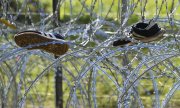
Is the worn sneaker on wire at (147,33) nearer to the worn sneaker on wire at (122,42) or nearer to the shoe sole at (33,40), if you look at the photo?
the worn sneaker on wire at (122,42)

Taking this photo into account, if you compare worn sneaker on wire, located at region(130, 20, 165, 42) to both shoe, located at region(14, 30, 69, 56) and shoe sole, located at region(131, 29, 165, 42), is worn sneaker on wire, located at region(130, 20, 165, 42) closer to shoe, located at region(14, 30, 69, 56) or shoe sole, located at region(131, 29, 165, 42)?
shoe sole, located at region(131, 29, 165, 42)

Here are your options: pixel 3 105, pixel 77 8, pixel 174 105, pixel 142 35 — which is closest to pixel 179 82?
pixel 142 35

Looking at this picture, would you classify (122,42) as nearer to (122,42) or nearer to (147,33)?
(122,42)

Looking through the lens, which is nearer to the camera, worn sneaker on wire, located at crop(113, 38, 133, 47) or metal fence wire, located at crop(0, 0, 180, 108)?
metal fence wire, located at crop(0, 0, 180, 108)

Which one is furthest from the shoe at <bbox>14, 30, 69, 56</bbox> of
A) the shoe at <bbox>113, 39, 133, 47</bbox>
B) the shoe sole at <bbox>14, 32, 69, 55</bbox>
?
the shoe at <bbox>113, 39, 133, 47</bbox>

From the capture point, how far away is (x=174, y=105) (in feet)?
13.7

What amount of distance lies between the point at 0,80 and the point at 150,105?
2.10 metres

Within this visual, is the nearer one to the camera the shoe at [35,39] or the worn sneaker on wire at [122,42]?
the shoe at [35,39]

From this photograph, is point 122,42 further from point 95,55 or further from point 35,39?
point 35,39

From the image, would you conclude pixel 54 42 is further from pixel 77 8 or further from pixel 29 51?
pixel 77 8

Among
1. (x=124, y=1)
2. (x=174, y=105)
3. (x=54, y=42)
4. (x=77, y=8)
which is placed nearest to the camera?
(x=54, y=42)

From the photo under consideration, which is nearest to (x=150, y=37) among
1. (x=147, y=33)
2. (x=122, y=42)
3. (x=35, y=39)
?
(x=147, y=33)

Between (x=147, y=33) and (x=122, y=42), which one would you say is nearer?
(x=147, y=33)

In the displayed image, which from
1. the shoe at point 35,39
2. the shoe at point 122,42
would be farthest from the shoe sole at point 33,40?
the shoe at point 122,42
